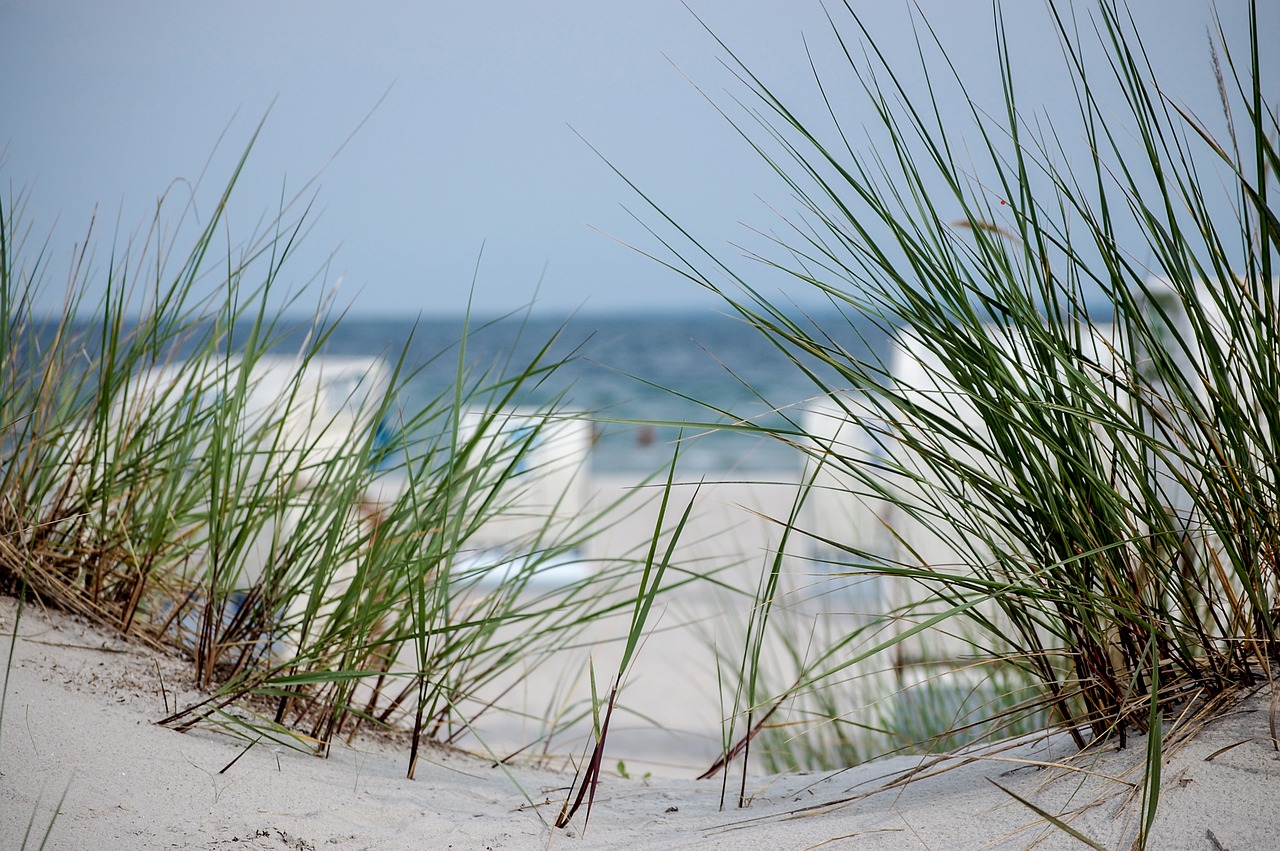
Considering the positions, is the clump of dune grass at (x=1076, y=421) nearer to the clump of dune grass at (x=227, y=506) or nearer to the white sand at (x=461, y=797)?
the white sand at (x=461, y=797)

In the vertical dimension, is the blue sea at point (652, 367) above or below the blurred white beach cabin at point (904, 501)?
above

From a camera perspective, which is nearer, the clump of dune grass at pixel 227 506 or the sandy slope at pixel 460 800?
the sandy slope at pixel 460 800

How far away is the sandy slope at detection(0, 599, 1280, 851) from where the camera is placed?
657 mm

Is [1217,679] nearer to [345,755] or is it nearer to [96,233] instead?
[345,755]

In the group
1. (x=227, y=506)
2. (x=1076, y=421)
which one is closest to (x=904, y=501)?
(x=1076, y=421)

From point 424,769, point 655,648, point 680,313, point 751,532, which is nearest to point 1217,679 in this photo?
point 424,769

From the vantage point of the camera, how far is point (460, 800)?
2.72 feet

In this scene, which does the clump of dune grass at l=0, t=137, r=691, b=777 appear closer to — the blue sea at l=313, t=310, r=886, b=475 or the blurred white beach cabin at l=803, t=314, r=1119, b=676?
the blurred white beach cabin at l=803, t=314, r=1119, b=676

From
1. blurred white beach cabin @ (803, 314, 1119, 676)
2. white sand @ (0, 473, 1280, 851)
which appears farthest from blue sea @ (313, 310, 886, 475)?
white sand @ (0, 473, 1280, 851)

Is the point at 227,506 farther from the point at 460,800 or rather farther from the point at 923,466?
the point at 923,466

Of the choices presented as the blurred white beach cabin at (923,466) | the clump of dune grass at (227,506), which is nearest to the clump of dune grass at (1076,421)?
the blurred white beach cabin at (923,466)

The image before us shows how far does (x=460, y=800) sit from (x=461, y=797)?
0.04 ft

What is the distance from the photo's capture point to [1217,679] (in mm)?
739

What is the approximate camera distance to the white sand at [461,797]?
0.66m
